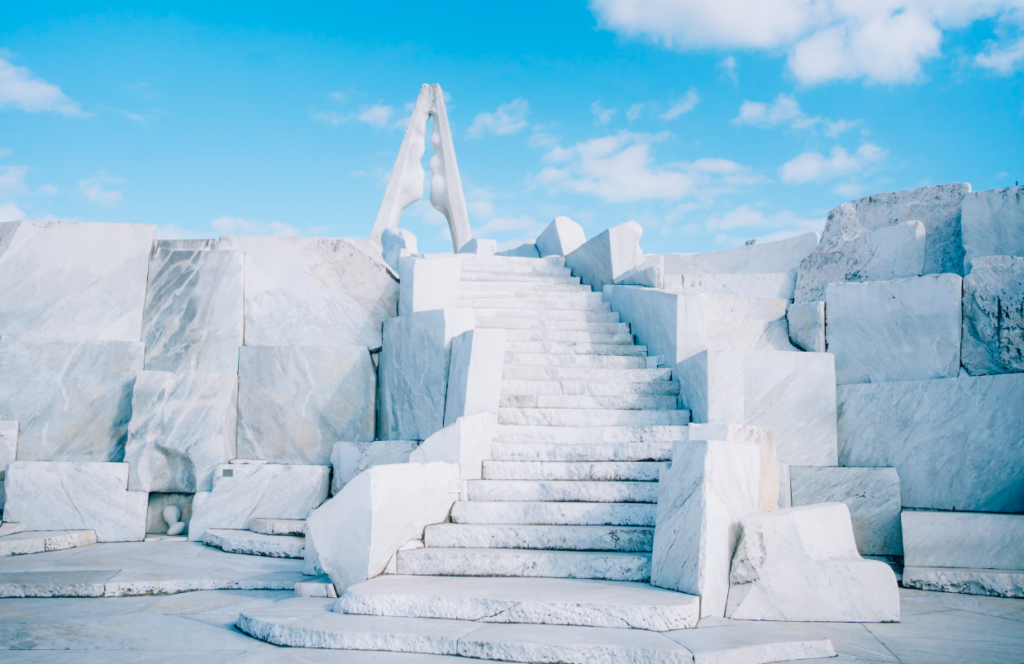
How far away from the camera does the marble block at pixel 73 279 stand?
6.35 meters

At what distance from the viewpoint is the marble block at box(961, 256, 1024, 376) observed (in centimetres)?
482

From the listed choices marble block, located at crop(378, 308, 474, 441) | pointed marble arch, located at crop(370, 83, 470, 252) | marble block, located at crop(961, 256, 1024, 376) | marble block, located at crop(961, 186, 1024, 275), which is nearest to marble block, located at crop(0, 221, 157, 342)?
marble block, located at crop(378, 308, 474, 441)

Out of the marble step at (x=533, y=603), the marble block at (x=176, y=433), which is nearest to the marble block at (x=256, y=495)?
the marble block at (x=176, y=433)

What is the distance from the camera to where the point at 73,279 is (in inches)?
255

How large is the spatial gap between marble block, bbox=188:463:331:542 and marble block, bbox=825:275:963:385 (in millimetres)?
4308

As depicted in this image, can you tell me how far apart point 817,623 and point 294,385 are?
4726 mm

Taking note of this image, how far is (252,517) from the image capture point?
5469 millimetres

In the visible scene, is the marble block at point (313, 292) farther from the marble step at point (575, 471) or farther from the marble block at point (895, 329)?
the marble block at point (895, 329)

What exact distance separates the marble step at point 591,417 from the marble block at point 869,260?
2.15m

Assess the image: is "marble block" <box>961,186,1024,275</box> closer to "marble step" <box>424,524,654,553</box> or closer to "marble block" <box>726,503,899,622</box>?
"marble block" <box>726,503,899,622</box>

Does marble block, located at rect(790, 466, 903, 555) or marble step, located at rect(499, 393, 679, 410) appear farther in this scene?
marble step, located at rect(499, 393, 679, 410)

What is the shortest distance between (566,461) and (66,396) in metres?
4.56

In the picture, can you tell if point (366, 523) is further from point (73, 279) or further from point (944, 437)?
point (73, 279)

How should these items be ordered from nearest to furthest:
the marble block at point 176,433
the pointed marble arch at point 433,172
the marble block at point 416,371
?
the marble block at point 416,371
the marble block at point 176,433
the pointed marble arch at point 433,172
